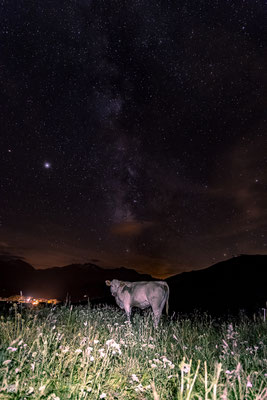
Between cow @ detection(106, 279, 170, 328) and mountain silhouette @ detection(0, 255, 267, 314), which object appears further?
mountain silhouette @ detection(0, 255, 267, 314)

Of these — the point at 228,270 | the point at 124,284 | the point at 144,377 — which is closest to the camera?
the point at 144,377

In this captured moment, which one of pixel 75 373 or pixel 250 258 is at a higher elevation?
pixel 250 258

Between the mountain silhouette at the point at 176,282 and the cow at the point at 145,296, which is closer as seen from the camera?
the cow at the point at 145,296

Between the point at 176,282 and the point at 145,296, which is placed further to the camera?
the point at 176,282

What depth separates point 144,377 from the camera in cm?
374

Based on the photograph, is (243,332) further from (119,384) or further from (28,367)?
(28,367)

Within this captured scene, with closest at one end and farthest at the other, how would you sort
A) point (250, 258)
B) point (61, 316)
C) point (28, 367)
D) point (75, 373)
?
point (28, 367) < point (75, 373) < point (61, 316) < point (250, 258)

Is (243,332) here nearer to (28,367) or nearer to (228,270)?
(28,367)

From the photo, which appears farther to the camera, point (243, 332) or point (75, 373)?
point (243, 332)

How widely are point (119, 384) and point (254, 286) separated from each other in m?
39.3

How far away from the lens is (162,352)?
15.9 ft

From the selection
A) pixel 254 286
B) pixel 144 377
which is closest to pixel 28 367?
pixel 144 377

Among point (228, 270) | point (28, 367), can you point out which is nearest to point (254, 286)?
point (228, 270)

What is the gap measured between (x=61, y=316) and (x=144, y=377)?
4277mm
